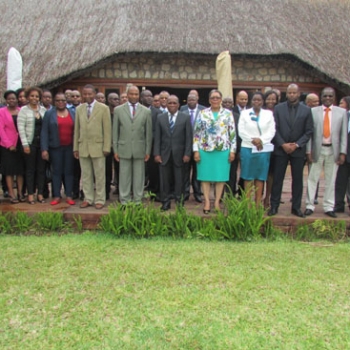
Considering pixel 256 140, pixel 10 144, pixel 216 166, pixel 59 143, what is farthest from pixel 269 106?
pixel 10 144

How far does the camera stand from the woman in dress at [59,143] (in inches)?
221

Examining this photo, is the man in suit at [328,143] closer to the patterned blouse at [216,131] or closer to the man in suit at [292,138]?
the man in suit at [292,138]

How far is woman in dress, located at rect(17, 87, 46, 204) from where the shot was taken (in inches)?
217

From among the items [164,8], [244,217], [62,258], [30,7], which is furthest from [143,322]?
[30,7]

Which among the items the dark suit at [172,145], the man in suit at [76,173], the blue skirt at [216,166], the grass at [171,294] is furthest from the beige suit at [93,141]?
the blue skirt at [216,166]

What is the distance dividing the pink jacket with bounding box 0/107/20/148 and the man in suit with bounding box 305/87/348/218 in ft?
14.0

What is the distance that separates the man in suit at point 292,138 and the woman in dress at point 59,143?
10.0 ft

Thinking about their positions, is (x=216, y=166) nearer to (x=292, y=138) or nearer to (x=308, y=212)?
(x=292, y=138)

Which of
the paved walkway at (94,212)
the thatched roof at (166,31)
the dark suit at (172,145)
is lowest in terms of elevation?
the paved walkway at (94,212)

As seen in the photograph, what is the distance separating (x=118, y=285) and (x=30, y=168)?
299 centimetres

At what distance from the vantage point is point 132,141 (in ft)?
17.9

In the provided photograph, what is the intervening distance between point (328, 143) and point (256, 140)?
42.9 inches

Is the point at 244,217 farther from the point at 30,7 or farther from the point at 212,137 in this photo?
the point at 30,7

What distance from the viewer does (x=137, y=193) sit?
5590 mm
